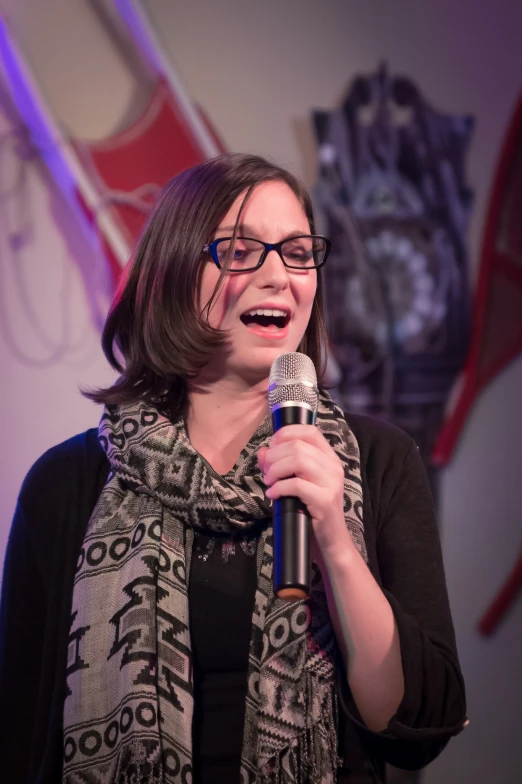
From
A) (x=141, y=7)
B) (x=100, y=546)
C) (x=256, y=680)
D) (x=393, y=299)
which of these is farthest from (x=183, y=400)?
(x=141, y=7)

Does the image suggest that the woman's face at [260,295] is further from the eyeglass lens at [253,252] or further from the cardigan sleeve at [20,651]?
the cardigan sleeve at [20,651]

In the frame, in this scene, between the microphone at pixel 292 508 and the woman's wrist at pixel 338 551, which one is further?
the woman's wrist at pixel 338 551

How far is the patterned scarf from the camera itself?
3.25 ft

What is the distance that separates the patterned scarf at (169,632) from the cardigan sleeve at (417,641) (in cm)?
6

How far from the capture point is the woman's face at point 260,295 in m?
1.11

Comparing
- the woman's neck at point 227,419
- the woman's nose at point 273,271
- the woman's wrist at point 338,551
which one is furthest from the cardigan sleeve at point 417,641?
the woman's nose at point 273,271

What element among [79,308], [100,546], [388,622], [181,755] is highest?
[79,308]

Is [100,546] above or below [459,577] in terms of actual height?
below

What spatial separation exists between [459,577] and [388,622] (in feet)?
4.18

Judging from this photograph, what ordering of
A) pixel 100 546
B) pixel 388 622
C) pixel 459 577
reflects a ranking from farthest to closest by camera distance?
pixel 459 577 → pixel 100 546 → pixel 388 622

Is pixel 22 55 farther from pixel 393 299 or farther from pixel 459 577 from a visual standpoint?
pixel 459 577

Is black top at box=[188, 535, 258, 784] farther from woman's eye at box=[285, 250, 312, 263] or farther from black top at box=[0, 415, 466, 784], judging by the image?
woman's eye at box=[285, 250, 312, 263]

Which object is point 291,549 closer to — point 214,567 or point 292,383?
point 292,383

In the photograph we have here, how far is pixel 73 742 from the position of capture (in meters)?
1.06
